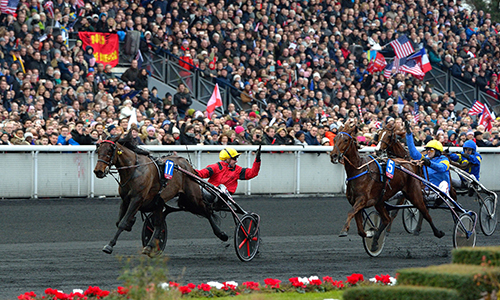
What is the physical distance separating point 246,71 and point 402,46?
6.65 meters

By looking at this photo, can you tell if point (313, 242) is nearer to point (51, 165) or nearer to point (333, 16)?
point (51, 165)

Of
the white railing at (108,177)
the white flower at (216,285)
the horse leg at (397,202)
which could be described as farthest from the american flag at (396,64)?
the white flower at (216,285)

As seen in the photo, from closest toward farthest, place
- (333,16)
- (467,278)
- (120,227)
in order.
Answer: (467,278) → (120,227) → (333,16)

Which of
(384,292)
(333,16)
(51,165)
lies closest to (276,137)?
(51,165)

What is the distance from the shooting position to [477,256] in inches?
223

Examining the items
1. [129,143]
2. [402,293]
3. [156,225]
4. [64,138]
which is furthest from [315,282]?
[64,138]

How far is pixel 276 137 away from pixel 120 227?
7.95 meters

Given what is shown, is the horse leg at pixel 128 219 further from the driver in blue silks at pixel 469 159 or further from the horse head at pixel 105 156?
the driver in blue silks at pixel 469 159

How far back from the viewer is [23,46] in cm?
1675

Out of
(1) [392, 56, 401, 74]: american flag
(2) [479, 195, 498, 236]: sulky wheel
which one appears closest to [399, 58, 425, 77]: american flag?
(1) [392, 56, 401, 74]: american flag

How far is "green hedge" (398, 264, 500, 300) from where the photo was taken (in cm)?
513

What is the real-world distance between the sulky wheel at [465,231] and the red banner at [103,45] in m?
10.6

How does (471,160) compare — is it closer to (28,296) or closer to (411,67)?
(28,296)

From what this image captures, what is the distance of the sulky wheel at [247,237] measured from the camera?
32.8ft
